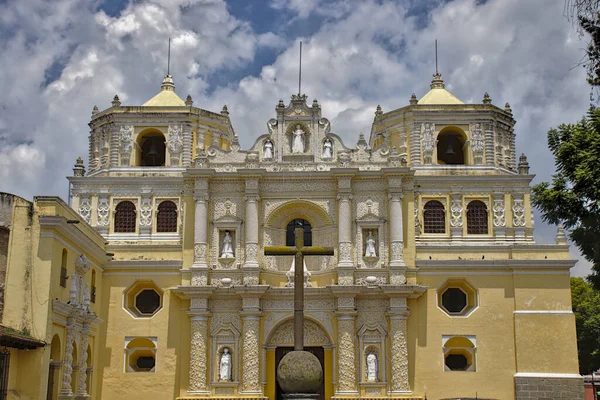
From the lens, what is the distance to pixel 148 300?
33156 mm

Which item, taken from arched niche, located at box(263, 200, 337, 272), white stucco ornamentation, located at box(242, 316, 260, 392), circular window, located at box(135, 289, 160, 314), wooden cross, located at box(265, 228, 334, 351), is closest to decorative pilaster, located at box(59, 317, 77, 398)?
circular window, located at box(135, 289, 160, 314)

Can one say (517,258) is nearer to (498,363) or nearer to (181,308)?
(498,363)

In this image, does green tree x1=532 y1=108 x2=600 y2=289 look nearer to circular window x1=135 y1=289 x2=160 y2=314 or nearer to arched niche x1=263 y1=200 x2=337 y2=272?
arched niche x1=263 y1=200 x2=337 y2=272

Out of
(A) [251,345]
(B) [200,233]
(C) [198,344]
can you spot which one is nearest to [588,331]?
(A) [251,345]

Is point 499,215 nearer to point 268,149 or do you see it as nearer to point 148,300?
point 268,149

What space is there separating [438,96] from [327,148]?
6169 mm

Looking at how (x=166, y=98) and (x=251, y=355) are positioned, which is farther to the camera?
(x=166, y=98)

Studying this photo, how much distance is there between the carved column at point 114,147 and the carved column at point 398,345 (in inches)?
496

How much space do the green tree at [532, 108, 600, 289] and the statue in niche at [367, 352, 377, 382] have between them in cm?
1177

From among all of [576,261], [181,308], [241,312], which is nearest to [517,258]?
[576,261]

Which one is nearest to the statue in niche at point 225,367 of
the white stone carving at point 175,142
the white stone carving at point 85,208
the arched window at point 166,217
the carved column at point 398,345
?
the arched window at point 166,217

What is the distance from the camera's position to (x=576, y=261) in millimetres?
31188

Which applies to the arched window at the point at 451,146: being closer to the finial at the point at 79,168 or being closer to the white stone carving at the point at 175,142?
the white stone carving at the point at 175,142

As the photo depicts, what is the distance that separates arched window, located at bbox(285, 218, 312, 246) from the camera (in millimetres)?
33156
